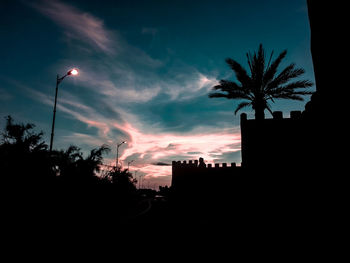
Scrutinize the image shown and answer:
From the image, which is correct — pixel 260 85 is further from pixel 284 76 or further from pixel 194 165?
pixel 194 165

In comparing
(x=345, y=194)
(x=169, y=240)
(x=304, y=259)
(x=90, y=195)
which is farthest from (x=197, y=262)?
(x=90, y=195)

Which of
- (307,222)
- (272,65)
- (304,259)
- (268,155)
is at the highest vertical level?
(272,65)

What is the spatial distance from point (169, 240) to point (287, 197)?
6943 millimetres

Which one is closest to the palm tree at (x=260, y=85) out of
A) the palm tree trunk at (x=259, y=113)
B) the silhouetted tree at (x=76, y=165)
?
the palm tree trunk at (x=259, y=113)

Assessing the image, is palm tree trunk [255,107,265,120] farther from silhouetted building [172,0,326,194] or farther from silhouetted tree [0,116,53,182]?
silhouetted tree [0,116,53,182]

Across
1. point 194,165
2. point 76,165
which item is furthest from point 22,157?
point 194,165

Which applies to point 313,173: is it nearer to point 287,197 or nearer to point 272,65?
point 287,197

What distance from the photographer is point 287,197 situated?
1176 centimetres

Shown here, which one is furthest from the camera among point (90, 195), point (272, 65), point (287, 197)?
point (272, 65)

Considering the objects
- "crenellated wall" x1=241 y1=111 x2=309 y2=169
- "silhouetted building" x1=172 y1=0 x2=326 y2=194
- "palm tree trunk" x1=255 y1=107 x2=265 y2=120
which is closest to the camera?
"silhouetted building" x1=172 y1=0 x2=326 y2=194

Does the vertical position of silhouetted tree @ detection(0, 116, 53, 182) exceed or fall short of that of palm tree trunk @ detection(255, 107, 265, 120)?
it falls short

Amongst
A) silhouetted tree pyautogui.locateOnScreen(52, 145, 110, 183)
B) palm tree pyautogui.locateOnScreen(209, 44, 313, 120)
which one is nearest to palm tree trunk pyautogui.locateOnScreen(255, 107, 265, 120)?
palm tree pyautogui.locateOnScreen(209, 44, 313, 120)

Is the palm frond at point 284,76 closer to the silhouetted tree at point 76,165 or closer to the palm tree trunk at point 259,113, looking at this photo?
the palm tree trunk at point 259,113

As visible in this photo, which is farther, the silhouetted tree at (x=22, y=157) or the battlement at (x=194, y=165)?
the battlement at (x=194, y=165)
